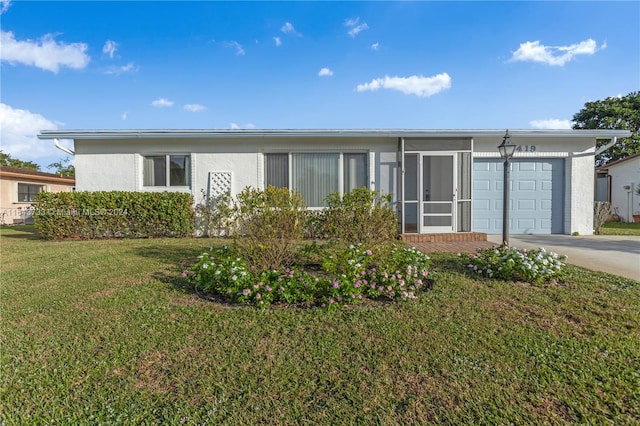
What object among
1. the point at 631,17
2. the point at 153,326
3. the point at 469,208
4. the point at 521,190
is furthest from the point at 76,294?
the point at 631,17

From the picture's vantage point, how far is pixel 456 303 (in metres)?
3.50

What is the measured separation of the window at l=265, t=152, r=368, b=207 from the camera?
9219mm

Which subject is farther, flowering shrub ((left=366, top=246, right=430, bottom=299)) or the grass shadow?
the grass shadow

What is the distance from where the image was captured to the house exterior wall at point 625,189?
1500 cm

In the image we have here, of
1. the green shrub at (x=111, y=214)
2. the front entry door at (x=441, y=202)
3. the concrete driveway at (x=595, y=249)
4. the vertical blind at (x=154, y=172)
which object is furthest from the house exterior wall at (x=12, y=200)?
the concrete driveway at (x=595, y=249)

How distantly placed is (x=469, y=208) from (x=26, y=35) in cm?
1360

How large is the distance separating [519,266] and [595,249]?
4.29 metres

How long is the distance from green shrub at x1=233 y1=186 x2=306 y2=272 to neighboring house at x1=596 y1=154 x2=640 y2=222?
1909 centimetres

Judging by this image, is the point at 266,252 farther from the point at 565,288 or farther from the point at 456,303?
the point at 565,288

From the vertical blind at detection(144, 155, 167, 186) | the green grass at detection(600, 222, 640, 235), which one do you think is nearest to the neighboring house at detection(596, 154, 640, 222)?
the green grass at detection(600, 222, 640, 235)

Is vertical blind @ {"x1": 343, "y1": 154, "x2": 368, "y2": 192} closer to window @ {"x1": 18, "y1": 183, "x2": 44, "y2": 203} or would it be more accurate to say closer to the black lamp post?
the black lamp post

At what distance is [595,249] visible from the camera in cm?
678

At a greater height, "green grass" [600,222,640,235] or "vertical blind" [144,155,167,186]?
"vertical blind" [144,155,167,186]

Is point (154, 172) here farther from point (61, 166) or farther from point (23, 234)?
point (61, 166)
